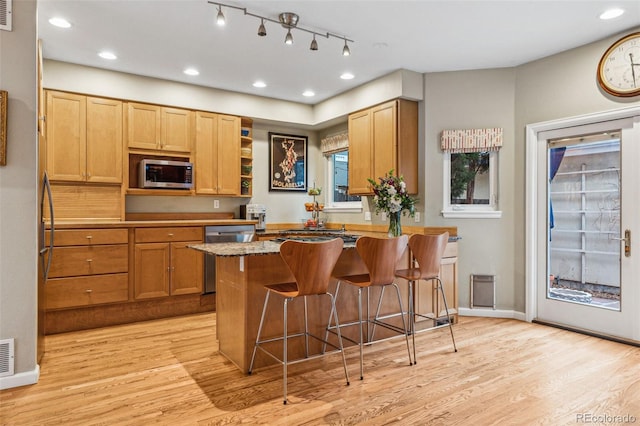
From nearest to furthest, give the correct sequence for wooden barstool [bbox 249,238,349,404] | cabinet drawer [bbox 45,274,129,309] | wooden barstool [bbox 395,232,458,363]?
1. wooden barstool [bbox 249,238,349,404]
2. wooden barstool [bbox 395,232,458,363]
3. cabinet drawer [bbox 45,274,129,309]

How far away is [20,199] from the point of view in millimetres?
2648

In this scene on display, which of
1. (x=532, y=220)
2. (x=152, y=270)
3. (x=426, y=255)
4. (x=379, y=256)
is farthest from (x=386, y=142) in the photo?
(x=152, y=270)

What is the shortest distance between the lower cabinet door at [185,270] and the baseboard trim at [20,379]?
1.83m

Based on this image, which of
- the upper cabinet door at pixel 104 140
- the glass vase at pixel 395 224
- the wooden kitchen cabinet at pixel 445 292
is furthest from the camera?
the upper cabinet door at pixel 104 140

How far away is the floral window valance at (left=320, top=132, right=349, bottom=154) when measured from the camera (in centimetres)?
571

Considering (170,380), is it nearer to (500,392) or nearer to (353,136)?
(500,392)

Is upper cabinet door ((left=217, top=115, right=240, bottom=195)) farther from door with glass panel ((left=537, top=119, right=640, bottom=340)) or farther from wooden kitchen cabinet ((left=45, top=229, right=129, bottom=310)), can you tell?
door with glass panel ((left=537, top=119, right=640, bottom=340))

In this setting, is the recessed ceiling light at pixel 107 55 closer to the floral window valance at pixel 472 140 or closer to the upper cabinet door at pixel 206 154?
the upper cabinet door at pixel 206 154

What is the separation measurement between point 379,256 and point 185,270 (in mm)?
2653

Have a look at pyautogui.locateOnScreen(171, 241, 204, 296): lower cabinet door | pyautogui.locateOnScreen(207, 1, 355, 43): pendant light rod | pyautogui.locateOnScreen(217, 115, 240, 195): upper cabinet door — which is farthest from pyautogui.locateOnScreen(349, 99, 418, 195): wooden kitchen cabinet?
pyautogui.locateOnScreen(171, 241, 204, 296): lower cabinet door

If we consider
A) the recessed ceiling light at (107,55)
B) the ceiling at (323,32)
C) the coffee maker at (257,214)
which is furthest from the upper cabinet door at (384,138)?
the recessed ceiling light at (107,55)

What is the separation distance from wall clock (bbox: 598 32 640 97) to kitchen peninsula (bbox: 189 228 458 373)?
8.91 ft

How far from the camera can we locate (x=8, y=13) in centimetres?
259

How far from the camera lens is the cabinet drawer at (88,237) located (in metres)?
3.90
